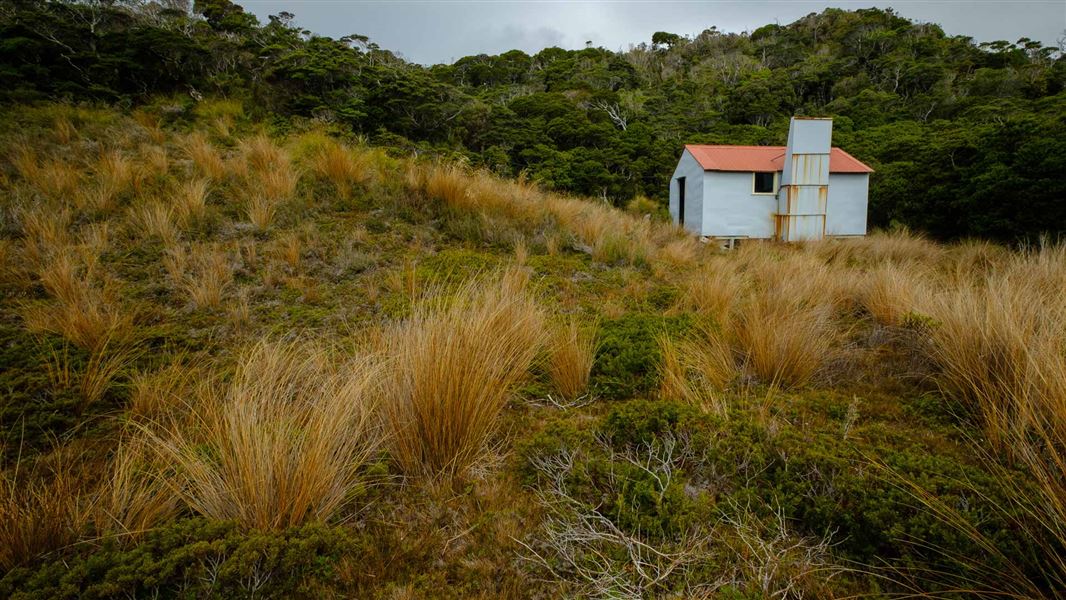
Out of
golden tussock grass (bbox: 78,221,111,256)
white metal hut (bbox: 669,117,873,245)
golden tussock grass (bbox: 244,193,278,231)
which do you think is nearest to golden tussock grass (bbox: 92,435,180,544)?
golden tussock grass (bbox: 78,221,111,256)

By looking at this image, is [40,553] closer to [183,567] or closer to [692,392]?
[183,567]

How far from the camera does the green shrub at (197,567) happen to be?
1204mm

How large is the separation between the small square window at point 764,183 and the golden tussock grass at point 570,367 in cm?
1731

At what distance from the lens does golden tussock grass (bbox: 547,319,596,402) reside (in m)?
2.87

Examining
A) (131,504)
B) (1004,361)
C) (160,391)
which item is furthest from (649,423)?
(160,391)

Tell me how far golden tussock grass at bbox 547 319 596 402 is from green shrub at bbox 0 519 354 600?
1624 mm

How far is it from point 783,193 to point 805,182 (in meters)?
0.79

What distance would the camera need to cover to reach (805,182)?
16016 mm

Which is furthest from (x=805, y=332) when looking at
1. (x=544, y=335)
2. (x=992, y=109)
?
(x=992, y=109)

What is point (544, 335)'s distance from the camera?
3166mm

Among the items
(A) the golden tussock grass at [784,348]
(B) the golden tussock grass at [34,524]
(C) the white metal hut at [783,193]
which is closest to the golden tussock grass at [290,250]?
(B) the golden tussock grass at [34,524]

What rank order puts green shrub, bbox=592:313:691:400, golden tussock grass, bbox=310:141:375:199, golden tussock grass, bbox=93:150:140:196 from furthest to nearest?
golden tussock grass, bbox=310:141:375:199, golden tussock grass, bbox=93:150:140:196, green shrub, bbox=592:313:691:400

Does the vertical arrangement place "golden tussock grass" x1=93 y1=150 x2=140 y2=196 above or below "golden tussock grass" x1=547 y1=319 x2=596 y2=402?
above

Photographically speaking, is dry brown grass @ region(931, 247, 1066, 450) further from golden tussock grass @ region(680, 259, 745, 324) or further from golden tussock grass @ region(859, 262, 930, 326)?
golden tussock grass @ region(680, 259, 745, 324)
